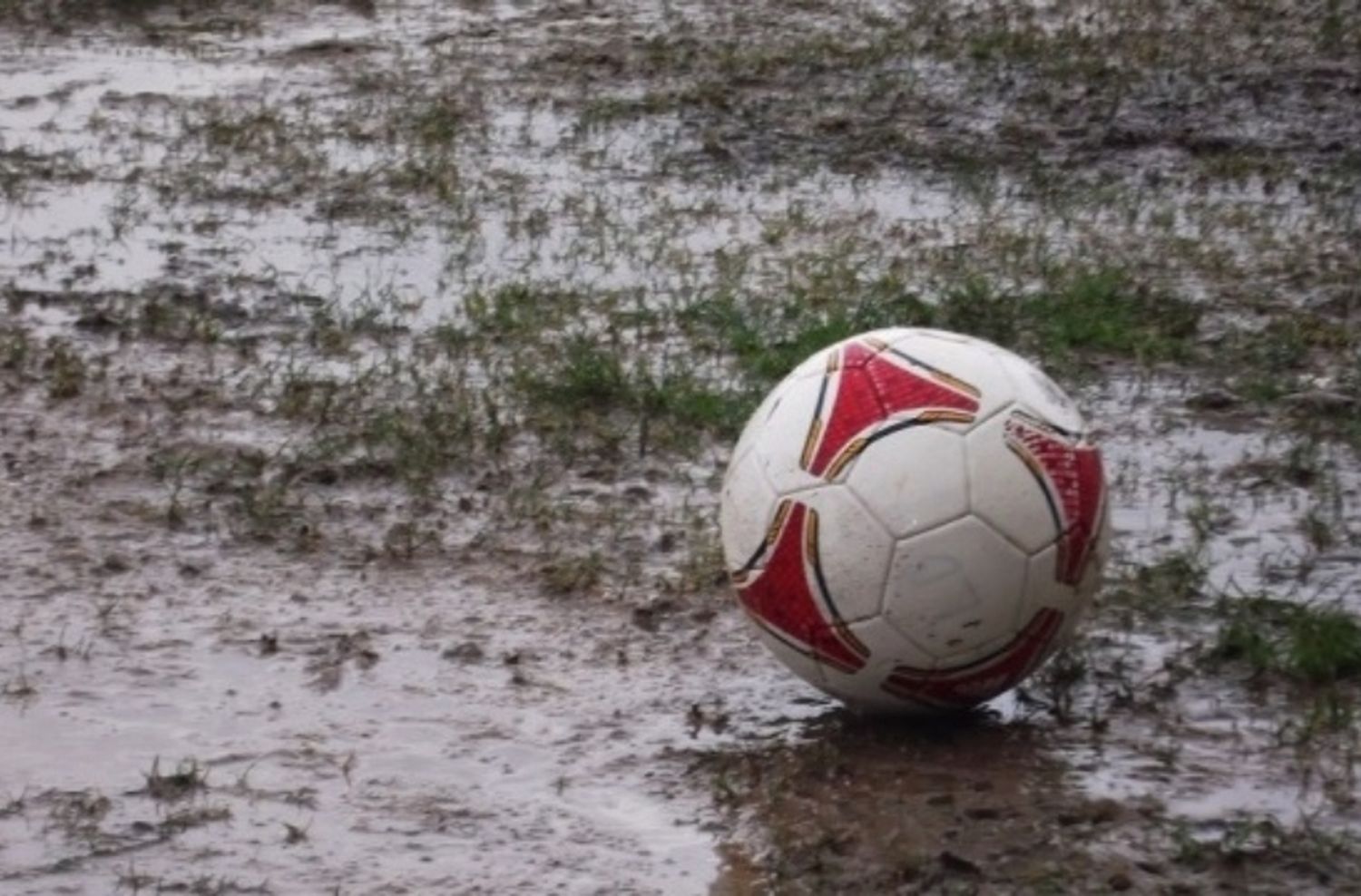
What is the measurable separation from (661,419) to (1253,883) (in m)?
3.26

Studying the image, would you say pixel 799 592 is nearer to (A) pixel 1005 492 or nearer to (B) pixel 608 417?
(A) pixel 1005 492

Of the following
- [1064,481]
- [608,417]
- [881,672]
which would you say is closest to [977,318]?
[608,417]

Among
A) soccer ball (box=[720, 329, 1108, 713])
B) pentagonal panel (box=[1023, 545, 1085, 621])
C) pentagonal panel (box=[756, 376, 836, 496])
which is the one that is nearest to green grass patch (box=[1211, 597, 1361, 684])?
soccer ball (box=[720, 329, 1108, 713])

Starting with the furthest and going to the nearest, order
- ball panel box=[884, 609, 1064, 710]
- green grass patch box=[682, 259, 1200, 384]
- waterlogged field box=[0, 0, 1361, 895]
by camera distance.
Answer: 1. green grass patch box=[682, 259, 1200, 384]
2. ball panel box=[884, 609, 1064, 710]
3. waterlogged field box=[0, 0, 1361, 895]

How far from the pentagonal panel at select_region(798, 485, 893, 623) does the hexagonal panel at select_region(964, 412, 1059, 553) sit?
0.65 ft

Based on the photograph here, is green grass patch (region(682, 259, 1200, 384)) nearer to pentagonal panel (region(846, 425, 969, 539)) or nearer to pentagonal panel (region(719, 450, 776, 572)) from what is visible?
pentagonal panel (region(719, 450, 776, 572))

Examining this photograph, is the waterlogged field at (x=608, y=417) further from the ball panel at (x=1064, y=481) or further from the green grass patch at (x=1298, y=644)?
the ball panel at (x=1064, y=481)

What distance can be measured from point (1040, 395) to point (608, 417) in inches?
101

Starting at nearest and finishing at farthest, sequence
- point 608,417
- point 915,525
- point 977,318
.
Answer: point 915,525, point 608,417, point 977,318

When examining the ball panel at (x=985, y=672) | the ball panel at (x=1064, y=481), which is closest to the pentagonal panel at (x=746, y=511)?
the ball panel at (x=985, y=672)

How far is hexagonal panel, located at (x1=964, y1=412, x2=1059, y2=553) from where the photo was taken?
569 cm

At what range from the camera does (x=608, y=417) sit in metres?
8.29

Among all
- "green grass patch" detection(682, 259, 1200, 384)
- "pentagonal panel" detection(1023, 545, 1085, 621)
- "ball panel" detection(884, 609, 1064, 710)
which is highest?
"pentagonal panel" detection(1023, 545, 1085, 621)

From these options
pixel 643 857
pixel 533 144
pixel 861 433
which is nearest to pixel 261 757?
pixel 643 857
